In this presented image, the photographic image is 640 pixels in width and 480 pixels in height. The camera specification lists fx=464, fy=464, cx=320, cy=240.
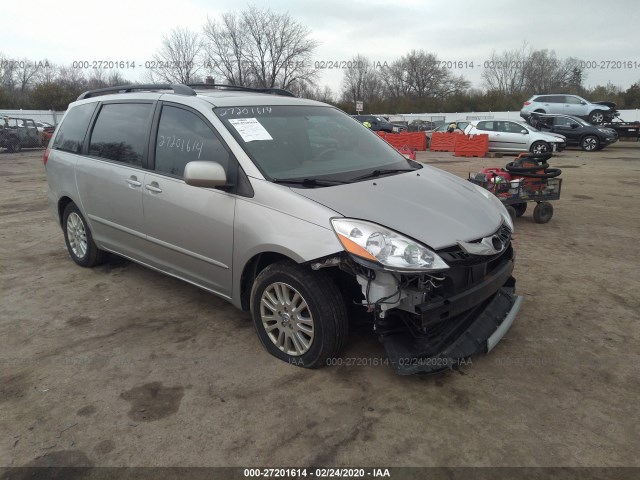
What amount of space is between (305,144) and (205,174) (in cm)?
89

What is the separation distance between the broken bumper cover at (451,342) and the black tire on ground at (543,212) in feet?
14.1

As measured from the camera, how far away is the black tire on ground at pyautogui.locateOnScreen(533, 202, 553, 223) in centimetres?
697

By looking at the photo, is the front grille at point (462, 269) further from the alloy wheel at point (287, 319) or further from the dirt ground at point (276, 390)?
the alloy wheel at point (287, 319)

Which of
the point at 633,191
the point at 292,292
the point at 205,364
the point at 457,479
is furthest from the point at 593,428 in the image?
the point at 633,191

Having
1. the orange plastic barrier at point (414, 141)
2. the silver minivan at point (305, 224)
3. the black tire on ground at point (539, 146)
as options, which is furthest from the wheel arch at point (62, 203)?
the orange plastic barrier at point (414, 141)

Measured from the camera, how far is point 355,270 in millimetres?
2709

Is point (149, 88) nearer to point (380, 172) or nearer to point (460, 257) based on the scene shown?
point (380, 172)

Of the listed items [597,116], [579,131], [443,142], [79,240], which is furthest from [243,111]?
[597,116]

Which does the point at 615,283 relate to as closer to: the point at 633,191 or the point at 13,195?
the point at 633,191

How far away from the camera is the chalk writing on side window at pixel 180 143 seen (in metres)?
3.49

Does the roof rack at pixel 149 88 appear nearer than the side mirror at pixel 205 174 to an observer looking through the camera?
No

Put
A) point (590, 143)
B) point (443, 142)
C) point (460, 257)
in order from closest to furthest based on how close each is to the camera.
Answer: point (460, 257)
point (590, 143)
point (443, 142)

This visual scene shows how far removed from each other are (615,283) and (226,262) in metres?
3.71

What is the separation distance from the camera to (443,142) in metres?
21.7
